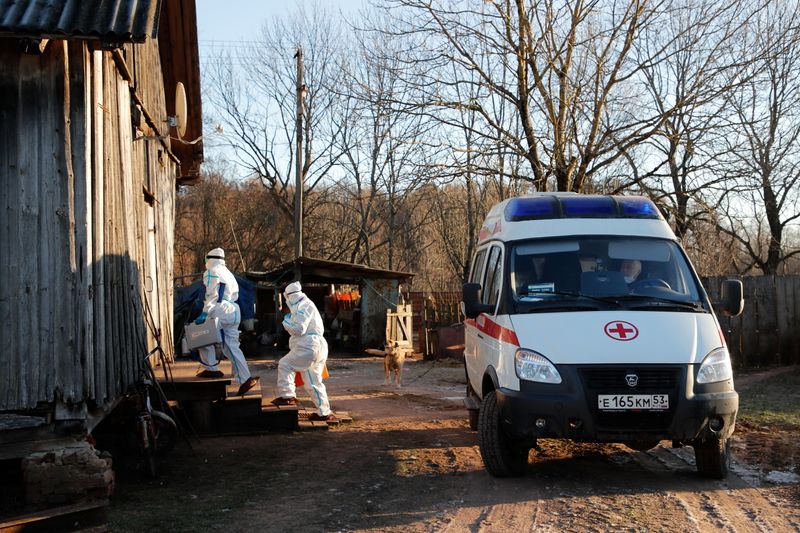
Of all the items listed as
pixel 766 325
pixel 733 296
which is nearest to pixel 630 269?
pixel 733 296

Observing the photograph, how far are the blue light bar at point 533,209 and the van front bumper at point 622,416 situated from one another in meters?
2.17

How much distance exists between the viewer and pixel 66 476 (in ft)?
19.1

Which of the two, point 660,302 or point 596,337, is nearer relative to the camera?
point 596,337

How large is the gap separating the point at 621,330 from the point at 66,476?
4751 millimetres

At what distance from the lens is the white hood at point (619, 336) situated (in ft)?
22.2

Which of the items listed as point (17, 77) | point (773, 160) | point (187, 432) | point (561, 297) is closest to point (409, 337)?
point (773, 160)

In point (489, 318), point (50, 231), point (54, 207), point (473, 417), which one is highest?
point (54, 207)

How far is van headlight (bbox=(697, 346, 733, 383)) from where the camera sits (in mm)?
6812

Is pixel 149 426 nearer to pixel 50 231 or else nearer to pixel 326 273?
pixel 50 231

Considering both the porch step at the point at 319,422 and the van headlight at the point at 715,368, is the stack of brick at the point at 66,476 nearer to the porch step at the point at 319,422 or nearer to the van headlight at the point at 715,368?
the porch step at the point at 319,422

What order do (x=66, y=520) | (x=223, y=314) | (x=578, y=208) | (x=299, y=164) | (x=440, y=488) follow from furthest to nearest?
(x=299, y=164) → (x=223, y=314) → (x=578, y=208) → (x=440, y=488) → (x=66, y=520)

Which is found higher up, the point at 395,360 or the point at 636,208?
the point at 636,208

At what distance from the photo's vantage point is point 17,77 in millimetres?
6305

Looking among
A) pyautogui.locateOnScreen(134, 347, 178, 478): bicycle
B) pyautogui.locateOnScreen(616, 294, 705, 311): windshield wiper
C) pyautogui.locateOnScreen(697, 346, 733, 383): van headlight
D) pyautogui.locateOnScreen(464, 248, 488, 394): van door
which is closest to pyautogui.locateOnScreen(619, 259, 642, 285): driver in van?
pyautogui.locateOnScreen(616, 294, 705, 311): windshield wiper
